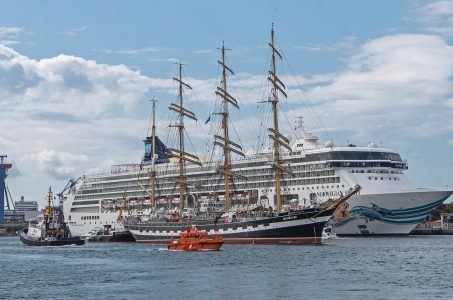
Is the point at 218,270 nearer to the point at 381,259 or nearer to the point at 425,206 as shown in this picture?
the point at 381,259

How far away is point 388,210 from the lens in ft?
347

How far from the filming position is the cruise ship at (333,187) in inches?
4176

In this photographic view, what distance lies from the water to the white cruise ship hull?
941 inches

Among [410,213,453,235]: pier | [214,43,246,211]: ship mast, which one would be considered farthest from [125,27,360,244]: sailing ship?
[410,213,453,235]: pier

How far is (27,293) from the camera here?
156 feet

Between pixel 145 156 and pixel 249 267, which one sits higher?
pixel 145 156

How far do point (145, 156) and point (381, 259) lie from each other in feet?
325

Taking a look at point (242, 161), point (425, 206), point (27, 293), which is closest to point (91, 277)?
point (27, 293)

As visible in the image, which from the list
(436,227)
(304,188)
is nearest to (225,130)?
(304,188)

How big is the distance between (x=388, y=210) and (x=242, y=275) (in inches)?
2178

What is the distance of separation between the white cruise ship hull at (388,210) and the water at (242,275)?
2390cm

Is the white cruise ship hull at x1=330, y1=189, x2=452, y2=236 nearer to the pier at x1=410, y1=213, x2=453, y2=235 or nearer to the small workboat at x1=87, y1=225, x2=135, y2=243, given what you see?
the small workboat at x1=87, y1=225, x2=135, y2=243

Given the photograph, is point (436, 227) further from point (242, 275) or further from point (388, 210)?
point (242, 275)

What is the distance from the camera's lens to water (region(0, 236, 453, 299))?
45.1 meters
